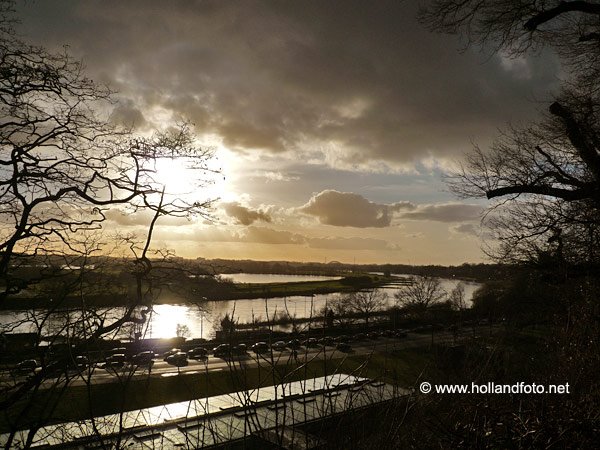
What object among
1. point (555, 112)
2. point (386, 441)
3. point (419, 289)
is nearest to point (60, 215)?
point (386, 441)

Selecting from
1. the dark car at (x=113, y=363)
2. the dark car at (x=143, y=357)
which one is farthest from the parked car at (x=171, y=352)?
the dark car at (x=143, y=357)

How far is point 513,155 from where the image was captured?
8.83 metres

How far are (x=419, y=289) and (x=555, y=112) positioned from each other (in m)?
63.0

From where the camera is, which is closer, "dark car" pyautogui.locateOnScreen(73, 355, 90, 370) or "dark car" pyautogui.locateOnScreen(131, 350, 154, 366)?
"dark car" pyautogui.locateOnScreen(131, 350, 154, 366)

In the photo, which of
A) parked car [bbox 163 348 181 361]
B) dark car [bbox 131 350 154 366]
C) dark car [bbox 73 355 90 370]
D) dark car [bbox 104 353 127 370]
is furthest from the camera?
parked car [bbox 163 348 181 361]

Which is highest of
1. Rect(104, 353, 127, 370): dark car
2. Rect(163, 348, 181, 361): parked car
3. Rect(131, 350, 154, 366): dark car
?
Rect(131, 350, 154, 366): dark car

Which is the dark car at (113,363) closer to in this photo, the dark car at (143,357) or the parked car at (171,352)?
the dark car at (143,357)

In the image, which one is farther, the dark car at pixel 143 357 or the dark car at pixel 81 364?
the dark car at pixel 81 364

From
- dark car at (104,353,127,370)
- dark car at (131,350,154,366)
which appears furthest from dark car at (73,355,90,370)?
dark car at (131,350,154,366)

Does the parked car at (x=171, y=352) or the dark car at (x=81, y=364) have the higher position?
the dark car at (x=81, y=364)

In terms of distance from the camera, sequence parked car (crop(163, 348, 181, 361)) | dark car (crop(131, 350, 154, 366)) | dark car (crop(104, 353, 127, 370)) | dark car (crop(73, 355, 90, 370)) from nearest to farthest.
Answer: dark car (crop(131, 350, 154, 366)) → dark car (crop(73, 355, 90, 370)) → dark car (crop(104, 353, 127, 370)) → parked car (crop(163, 348, 181, 361))

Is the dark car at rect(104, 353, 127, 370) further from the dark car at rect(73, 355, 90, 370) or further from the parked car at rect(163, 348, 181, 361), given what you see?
the parked car at rect(163, 348, 181, 361)

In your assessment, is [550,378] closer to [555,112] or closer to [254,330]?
[555,112]

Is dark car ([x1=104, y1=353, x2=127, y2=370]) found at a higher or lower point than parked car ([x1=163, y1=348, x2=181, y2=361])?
higher
